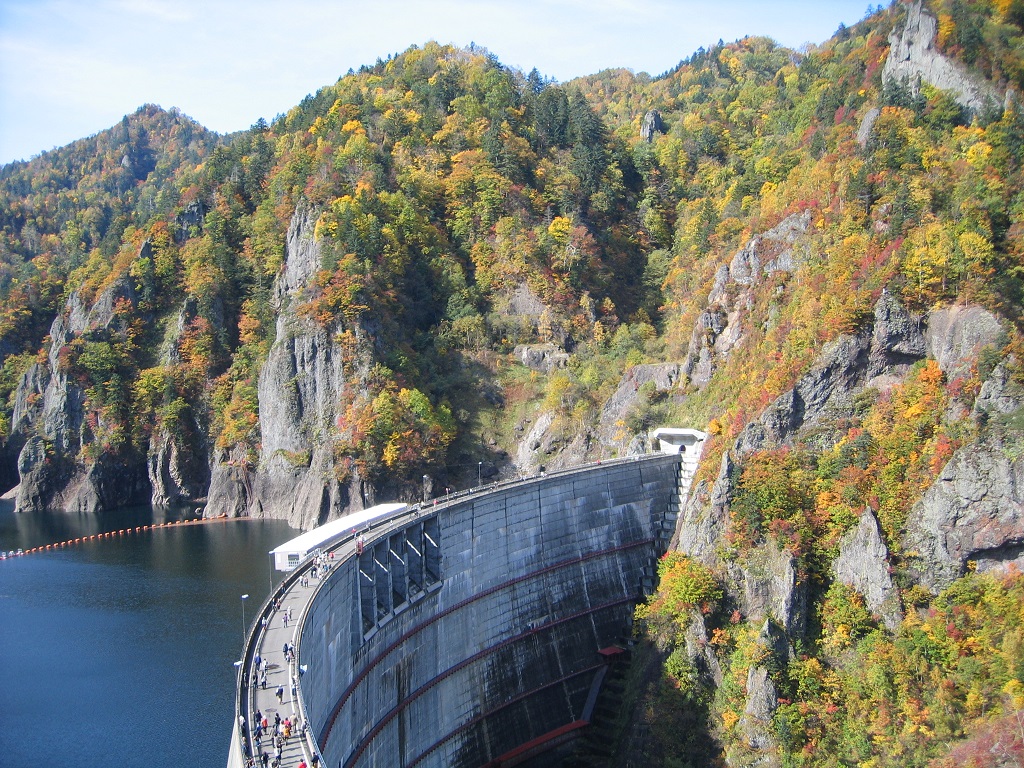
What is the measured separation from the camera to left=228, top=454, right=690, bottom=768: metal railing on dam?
37.8m

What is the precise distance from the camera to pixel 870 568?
5259cm

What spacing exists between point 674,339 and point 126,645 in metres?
57.9

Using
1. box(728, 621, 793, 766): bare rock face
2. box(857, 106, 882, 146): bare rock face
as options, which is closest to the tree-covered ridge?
box(857, 106, 882, 146): bare rock face

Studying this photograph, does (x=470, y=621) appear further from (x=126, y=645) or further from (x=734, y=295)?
(x=734, y=295)

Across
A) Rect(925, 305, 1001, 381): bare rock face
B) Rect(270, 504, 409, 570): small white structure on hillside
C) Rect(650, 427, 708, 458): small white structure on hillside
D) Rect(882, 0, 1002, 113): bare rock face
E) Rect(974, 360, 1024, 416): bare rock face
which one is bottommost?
Rect(270, 504, 409, 570): small white structure on hillside

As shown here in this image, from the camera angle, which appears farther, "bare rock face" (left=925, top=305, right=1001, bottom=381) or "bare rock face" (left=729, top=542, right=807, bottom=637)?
"bare rock face" (left=925, top=305, right=1001, bottom=381)

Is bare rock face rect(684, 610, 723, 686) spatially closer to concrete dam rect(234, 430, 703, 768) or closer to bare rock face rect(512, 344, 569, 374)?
concrete dam rect(234, 430, 703, 768)

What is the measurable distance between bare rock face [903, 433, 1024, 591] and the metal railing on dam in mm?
19590

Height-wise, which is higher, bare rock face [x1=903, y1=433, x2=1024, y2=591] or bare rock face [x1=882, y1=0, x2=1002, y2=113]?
bare rock face [x1=882, y1=0, x2=1002, y2=113]

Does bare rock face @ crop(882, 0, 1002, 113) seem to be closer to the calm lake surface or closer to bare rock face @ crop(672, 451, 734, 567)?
bare rock face @ crop(672, 451, 734, 567)

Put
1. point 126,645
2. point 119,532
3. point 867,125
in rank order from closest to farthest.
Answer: point 126,645, point 867,125, point 119,532

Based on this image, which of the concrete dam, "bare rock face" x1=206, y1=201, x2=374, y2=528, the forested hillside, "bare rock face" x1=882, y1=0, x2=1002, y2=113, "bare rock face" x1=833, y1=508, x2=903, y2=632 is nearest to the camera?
the concrete dam

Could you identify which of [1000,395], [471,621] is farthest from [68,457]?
[1000,395]

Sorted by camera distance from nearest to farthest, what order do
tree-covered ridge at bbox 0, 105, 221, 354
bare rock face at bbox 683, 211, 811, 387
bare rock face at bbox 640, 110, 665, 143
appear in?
bare rock face at bbox 683, 211, 811, 387 → tree-covered ridge at bbox 0, 105, 221, 354 → bare rock face at bbox 640, 110, 665, 143
